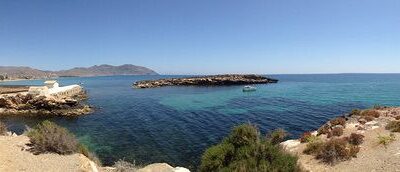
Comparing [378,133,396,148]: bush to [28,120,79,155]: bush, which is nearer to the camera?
[28,120,79,155]: bush

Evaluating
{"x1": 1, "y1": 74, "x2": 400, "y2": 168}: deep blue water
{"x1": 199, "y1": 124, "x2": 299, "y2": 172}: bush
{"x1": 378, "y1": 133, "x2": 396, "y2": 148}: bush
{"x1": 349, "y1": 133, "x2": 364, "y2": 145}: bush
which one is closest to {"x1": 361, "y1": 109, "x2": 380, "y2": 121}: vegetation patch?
{"x1": 1, "y1": 74, "x2": 400, "y2": 168}: deep blue water

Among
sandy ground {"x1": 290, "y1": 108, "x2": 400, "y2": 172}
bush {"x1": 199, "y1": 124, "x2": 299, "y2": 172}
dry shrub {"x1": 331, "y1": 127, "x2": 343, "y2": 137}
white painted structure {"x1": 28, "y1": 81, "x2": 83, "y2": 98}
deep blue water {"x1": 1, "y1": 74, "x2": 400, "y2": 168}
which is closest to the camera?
bush {"x1": 199, "y1": 124, "x2": 299, "y2": 172}

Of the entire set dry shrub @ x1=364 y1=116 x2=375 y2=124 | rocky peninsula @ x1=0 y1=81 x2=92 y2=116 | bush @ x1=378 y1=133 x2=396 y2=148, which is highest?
dry shrub @ x1=364 y1=116 x2=375 y2=124

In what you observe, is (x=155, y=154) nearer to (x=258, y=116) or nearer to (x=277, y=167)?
(x=277, y=167)

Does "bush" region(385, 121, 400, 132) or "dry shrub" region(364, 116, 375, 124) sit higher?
"bush" region(385, 121, 400, 132)

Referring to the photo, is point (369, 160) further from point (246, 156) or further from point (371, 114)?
point (371, 114)

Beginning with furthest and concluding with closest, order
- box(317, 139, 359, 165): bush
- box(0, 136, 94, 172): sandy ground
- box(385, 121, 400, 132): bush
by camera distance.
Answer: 1. box(385, 121, 400, 132): bush
2. box(317, 139, 359, 165): bush
3. box(0, 136, 94, 172): sandy ground

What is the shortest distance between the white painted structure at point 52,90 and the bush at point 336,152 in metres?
49.2

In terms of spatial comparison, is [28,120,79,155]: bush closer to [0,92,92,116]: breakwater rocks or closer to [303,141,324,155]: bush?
[303,141,324,155]: bush

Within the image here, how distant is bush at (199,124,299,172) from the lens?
13.9 m

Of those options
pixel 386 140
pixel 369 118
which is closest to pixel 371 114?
pixel 369 118

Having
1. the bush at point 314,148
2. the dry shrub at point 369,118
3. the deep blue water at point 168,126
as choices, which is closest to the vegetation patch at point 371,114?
the dry shrub at point 369,118

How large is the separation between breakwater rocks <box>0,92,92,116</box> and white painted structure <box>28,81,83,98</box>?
333 cm

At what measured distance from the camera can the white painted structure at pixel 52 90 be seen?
61053mm
